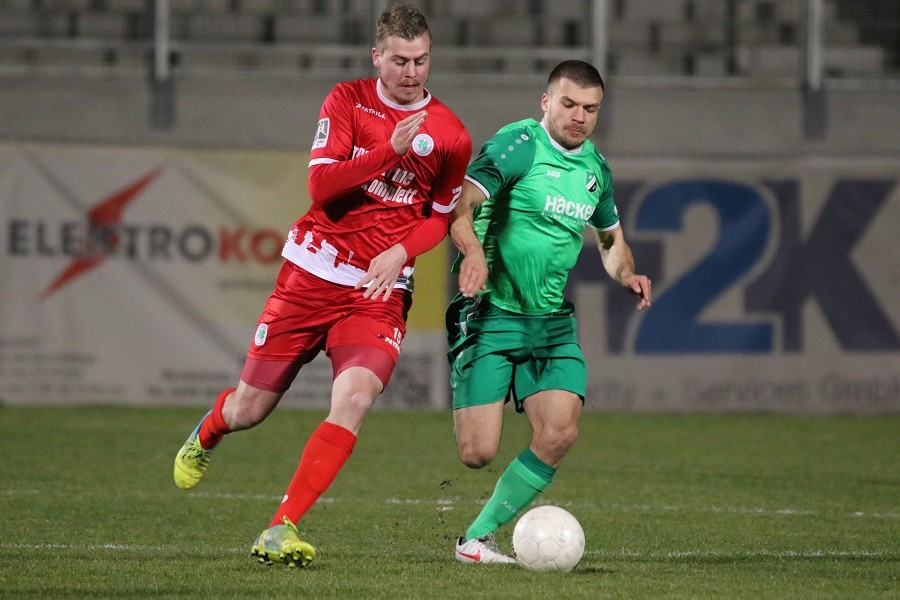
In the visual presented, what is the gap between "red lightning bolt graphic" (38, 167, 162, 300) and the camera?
12.1 m

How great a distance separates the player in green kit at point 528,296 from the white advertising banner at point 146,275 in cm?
654

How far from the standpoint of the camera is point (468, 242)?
5.34m

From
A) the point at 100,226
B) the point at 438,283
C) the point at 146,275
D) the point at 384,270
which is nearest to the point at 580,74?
the point at 384,270

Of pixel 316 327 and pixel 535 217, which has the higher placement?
pixel 535 217

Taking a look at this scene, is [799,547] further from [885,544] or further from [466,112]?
[466,112]

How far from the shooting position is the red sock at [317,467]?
200 inches

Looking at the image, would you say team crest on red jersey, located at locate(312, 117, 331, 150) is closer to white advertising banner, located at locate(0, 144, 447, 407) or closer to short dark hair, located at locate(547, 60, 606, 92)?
short dark hair, located at locate(547, 60, 606, 92)

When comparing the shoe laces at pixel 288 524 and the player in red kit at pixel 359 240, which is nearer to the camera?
the shoe laces at pixel 288 524

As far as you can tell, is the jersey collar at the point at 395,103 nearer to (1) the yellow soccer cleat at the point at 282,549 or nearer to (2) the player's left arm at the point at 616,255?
(2) the player's left arm at the point at 616,255

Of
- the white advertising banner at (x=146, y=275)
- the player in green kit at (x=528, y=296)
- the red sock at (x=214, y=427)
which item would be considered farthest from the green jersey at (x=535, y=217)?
the white advertising banner at (x=146, y=275)

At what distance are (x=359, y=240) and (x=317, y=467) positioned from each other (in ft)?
3.17

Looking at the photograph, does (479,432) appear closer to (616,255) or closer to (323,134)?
(616,255)

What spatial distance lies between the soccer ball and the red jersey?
114 centimetres

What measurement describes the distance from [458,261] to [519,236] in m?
0.30
